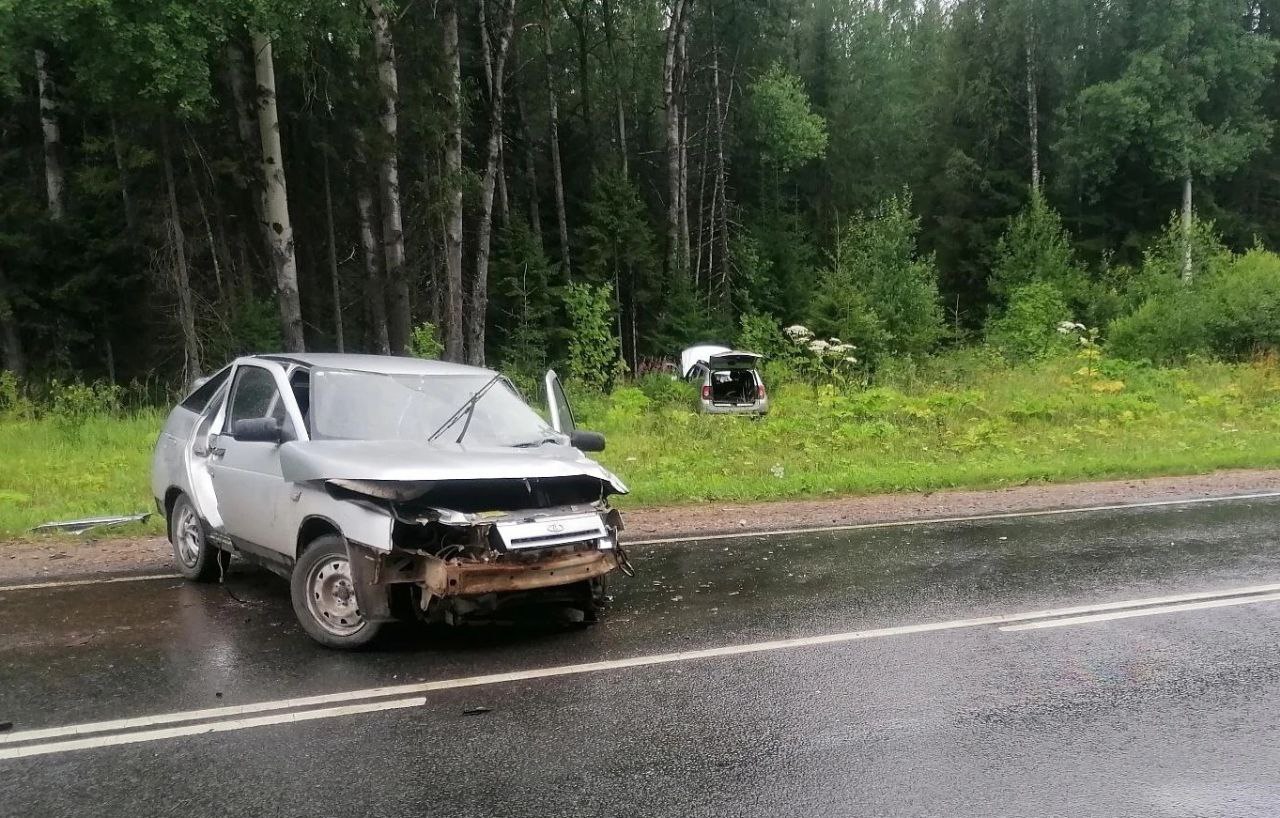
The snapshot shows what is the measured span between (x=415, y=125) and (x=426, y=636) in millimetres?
16537

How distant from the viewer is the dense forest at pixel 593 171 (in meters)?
19.5

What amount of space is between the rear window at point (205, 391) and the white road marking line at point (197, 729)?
138 inches

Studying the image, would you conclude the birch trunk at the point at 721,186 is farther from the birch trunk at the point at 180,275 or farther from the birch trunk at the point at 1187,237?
the birch trunk at the point at 180,275

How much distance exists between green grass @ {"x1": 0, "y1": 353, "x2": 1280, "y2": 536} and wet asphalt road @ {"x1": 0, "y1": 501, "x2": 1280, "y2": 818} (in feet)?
14.6

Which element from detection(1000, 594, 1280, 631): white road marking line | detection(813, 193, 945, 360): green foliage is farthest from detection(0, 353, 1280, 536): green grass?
detection(813, 193, 945, 360): green foliage

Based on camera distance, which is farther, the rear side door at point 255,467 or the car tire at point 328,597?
the rear side door at point 255,467

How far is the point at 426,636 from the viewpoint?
5504 mm

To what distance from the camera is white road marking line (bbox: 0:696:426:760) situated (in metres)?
3.93

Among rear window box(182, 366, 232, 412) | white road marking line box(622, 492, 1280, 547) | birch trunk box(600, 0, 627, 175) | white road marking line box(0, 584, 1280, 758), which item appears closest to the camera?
white road marking line box(0, 584, 1280, 758)

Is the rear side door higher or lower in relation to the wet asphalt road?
higher

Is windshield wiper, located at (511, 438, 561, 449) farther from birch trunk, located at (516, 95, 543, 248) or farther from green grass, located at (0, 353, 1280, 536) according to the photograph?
birch trunk, located at (516, 95, 543, 248)

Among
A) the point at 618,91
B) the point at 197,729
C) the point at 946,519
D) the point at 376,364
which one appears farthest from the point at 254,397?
the point at 618,91

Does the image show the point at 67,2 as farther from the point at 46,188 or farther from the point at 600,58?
the point at 600,58

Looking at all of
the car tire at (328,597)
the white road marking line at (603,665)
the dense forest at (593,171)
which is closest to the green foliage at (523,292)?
the dense forest at (593,171)
